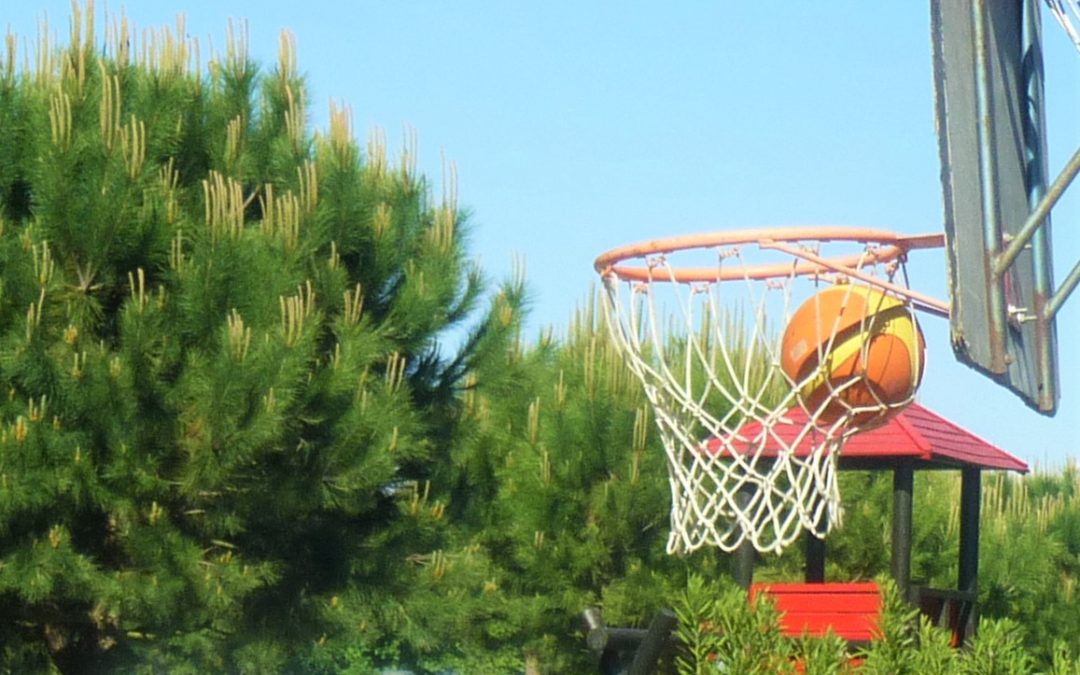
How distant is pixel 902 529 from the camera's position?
421 inches

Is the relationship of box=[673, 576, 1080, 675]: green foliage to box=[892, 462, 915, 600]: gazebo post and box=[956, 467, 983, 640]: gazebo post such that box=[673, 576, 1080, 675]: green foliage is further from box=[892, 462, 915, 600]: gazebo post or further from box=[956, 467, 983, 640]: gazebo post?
box=[956, 467, 983, 640]: gazebo post

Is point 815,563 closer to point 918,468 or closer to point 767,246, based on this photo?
point 918,468

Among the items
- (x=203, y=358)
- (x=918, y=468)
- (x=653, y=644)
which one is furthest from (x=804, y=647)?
(x=918, y=468)

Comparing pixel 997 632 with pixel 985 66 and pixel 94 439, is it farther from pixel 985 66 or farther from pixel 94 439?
pixel 94 439

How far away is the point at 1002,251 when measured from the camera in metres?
4.05

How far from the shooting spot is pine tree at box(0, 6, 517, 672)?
9500 mm

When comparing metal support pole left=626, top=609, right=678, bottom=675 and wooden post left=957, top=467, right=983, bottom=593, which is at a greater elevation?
metal support pole left=626, top=609, right=678, bottom=675

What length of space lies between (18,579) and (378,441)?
2461 millimetres

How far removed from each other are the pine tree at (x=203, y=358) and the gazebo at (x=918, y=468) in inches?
106

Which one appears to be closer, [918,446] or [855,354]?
[855,354]

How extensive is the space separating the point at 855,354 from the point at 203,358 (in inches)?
186

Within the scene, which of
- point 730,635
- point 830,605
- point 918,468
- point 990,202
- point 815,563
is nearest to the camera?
point 730,635

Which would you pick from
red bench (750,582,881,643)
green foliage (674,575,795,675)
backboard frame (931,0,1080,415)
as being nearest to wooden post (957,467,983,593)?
red bench (750,582,881,643)

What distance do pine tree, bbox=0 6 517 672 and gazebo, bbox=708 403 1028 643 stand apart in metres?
2.69
